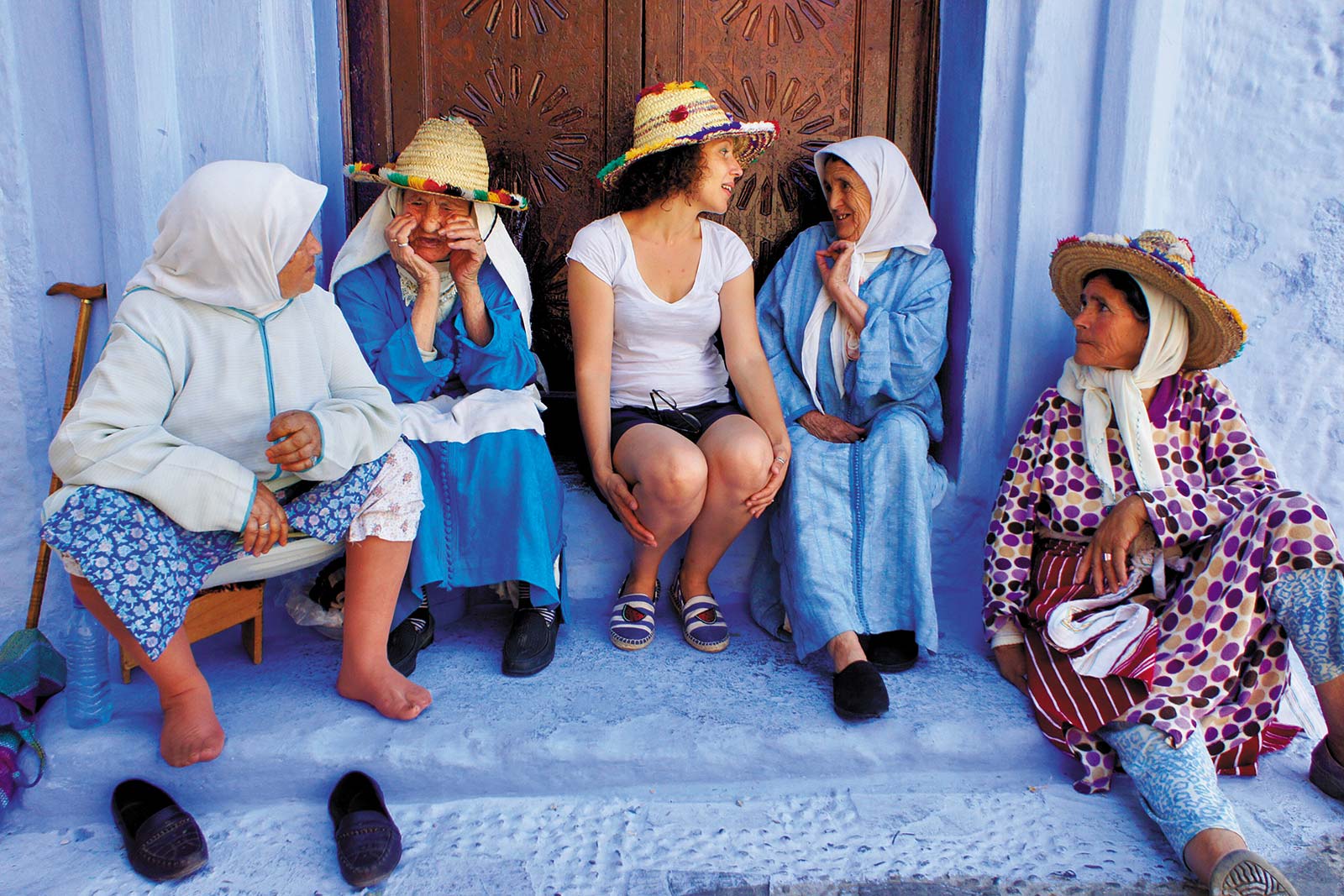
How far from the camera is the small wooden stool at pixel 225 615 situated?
2227 millimetres

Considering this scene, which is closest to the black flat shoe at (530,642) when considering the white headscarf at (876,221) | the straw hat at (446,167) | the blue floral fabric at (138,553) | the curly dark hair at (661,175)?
the blue floral fabric at (138,553)

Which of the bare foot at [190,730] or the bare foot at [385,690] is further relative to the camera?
the bare foot at [385,690]

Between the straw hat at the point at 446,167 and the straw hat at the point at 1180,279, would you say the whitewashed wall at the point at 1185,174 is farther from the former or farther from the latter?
the straw hat at the point at 446,167

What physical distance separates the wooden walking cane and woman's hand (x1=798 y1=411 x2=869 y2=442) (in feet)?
6.91

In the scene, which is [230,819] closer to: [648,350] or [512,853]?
[512,853]

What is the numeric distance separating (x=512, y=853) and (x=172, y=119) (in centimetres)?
220

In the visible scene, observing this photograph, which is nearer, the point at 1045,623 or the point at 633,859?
the point at 633,859

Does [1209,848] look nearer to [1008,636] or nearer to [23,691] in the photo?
[1008,636]

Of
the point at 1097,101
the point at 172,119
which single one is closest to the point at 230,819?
the point at 172,119

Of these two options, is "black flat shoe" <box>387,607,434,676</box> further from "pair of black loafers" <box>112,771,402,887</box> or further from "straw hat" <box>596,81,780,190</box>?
"straw hat" <box>596,81,780,190</box>

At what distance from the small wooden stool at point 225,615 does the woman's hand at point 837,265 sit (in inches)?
76.4

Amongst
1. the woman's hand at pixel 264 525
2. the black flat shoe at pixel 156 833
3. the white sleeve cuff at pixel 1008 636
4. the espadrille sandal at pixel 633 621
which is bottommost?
the black flat shoe at pixel 156 833

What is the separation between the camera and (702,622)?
2.65m

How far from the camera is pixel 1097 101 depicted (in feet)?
9.02
